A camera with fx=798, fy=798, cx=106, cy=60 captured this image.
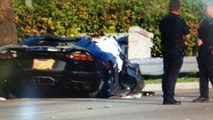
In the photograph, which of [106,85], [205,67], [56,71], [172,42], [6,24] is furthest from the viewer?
[6,24]

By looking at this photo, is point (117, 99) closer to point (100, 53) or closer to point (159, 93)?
point (100, 53)

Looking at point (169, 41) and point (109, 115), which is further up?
point (169, 41)

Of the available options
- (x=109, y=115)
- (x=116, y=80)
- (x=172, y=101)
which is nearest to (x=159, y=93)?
(x=116, y=80)

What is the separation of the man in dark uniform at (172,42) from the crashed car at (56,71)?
6.19ft

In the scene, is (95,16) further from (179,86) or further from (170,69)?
(170,69)

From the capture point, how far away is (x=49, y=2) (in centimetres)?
2338

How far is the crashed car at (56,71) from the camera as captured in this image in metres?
15.5

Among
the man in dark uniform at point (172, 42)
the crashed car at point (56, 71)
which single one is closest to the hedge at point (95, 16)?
the crashed car at point (56, 71)

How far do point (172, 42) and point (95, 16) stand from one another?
9.67m

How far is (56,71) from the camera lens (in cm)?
1555

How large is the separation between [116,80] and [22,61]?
1953 mm

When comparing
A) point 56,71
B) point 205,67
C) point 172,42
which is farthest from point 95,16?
point 172,42

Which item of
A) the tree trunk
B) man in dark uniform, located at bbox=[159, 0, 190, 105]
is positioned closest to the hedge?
the tree trunk

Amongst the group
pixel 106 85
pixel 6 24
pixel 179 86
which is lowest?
pixel 179 86
